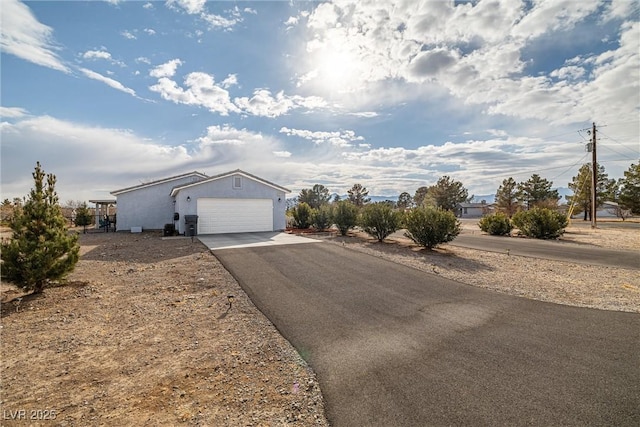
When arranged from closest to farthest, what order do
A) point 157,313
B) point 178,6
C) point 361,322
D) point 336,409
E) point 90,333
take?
point 336,409, point 90,333, point 361,322, point 157,313, point 178,6

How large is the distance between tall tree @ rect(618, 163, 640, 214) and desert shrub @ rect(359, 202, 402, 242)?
110 feet

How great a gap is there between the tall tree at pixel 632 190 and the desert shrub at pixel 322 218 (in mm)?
34185

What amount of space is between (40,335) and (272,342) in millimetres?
3479

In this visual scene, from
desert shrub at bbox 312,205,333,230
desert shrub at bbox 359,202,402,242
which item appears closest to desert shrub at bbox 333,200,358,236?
desert shrub at bbox 312,205,333,230

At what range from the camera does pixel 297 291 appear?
6234 millimetres

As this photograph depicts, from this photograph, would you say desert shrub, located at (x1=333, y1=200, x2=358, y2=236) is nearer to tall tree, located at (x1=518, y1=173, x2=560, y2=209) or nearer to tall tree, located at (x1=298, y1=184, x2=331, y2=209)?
tall tree, located at (x1=298, y1=184, x2=331, y2=209)

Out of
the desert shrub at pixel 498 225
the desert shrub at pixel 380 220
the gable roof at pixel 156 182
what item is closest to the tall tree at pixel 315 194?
the gable roof at pixel 156 182

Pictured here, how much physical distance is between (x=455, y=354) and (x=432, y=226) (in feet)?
27.1

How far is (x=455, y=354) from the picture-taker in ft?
11.6

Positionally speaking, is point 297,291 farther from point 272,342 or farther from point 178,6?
point 178,6

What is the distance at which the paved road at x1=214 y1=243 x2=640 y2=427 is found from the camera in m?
2.55

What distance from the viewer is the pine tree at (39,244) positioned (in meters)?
5.56

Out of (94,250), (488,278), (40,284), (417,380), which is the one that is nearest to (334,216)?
(488,278)

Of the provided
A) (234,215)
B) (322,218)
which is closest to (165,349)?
(234,215)
